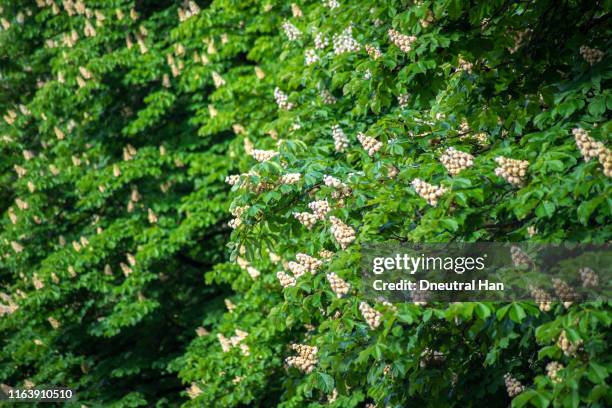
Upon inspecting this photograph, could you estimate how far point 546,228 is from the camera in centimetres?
533

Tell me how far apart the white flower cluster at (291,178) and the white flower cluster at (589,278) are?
2.05m

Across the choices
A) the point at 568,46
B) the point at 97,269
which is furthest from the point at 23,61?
the point at 568,46

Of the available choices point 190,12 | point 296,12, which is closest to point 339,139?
point 296,12

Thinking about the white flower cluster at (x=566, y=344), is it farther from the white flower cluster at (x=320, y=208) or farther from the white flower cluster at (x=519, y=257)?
the white flower cluster at (x=320, y=208)

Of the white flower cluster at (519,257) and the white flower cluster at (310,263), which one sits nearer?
the white flower cluster at (519,257)

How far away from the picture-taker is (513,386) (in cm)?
601

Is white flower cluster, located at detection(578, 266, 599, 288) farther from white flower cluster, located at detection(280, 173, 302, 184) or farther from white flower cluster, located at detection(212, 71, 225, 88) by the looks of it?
white flower cluster, located at detection(212, 71, 225, 88)

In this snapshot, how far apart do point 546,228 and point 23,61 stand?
1211cm

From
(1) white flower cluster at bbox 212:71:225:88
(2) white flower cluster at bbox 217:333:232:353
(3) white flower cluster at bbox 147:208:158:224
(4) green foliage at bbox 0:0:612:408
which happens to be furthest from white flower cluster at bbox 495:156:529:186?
(3) white flower cluster at bbox 147:208:158:224

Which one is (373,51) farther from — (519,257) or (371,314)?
(371,314)

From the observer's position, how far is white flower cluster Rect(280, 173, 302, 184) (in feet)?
21.0

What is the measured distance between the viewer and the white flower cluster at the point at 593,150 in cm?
476

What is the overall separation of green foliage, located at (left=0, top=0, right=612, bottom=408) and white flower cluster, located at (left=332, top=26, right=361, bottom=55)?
0.06 feet

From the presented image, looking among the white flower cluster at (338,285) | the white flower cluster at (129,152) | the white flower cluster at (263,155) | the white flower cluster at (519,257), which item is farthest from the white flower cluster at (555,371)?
the white flower cluster at (129,152)
